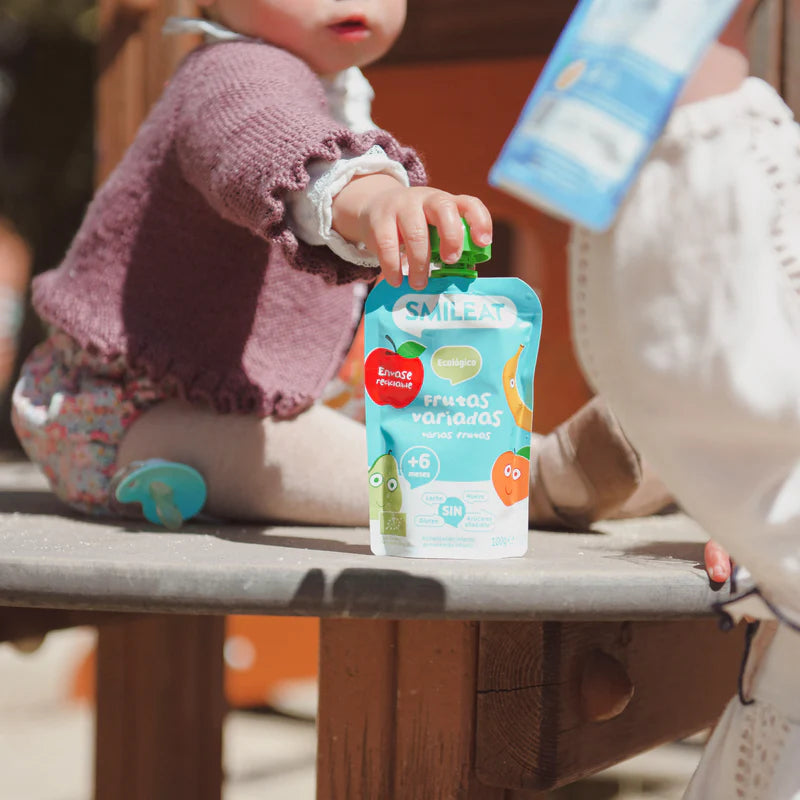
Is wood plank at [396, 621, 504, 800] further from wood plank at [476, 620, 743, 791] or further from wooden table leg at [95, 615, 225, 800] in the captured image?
wooden table leg at [95, 615, 225, 800]

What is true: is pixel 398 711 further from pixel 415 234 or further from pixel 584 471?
pixel 415 234

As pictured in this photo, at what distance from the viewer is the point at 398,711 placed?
99 cm

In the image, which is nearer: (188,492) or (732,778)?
(732,778)

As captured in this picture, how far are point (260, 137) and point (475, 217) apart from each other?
23 cm

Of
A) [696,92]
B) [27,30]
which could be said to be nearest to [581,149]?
[696,92]

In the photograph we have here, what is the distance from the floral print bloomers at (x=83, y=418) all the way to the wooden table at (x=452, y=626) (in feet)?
0.16

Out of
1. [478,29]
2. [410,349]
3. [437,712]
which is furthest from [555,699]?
[478,29]

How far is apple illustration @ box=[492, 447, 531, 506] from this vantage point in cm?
90

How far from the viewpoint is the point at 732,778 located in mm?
731

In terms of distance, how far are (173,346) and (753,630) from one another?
652 mm

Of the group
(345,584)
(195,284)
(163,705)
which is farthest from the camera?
(163,705)

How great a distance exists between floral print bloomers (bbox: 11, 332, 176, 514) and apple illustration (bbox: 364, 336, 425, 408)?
38 centimetres

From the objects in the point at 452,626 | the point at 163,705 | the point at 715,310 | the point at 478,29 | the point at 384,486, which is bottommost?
the point at 163,705

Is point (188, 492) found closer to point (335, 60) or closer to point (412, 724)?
point (412, 724)
